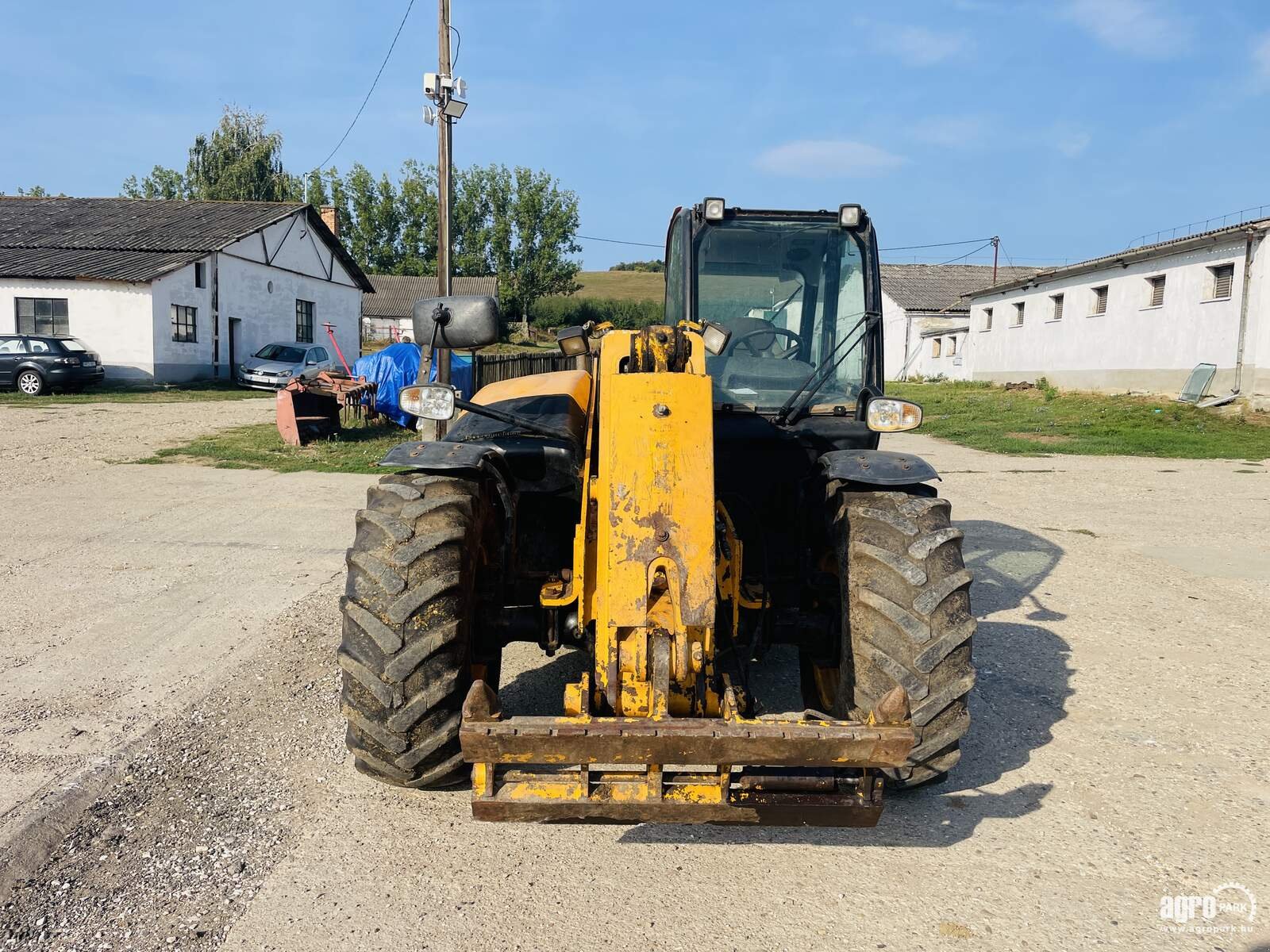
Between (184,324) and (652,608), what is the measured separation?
29.8 meters

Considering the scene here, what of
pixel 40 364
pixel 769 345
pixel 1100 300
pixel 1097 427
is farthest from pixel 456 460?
pixel 1100 300

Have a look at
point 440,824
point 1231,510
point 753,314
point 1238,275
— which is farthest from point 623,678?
point 1238,275

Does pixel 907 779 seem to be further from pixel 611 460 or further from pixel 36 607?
pixel 36 607

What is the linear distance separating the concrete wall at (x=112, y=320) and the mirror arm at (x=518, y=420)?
25.9 meters

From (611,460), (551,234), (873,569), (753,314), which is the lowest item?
(873,569)

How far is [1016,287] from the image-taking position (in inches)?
1238

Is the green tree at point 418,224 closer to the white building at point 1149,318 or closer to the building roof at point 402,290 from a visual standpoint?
the building roof at point 402,290

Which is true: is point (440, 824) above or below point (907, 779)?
below

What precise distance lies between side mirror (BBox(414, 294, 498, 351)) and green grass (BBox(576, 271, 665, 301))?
233ft

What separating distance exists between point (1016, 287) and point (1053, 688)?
95.6ft

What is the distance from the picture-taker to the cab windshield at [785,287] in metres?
5.20

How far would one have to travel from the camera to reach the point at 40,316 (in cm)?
2747

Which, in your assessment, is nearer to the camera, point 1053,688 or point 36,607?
point 1053,688

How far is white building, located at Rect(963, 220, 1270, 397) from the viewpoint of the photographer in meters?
20.7
